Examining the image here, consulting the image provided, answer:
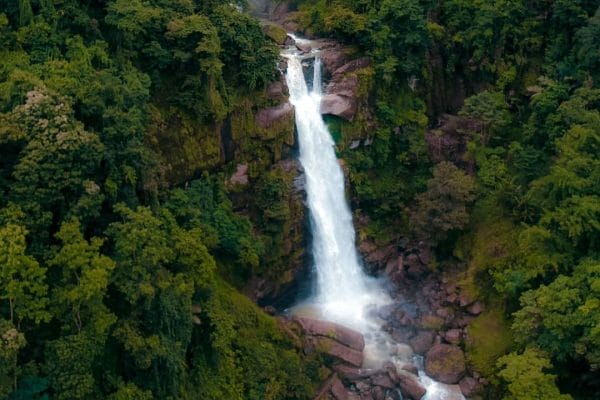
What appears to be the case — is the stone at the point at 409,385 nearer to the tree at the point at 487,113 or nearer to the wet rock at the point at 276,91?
the wet rock at the point at 276,91

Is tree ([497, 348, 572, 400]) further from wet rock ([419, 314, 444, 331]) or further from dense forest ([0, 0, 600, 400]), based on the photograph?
wet rock ([419, 314, 444, 331])

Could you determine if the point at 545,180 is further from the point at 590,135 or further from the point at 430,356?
the point at 430,356

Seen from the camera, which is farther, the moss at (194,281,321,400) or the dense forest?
the moss at (194,281,321,400)

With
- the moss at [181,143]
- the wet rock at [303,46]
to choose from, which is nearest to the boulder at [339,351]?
the moss at [181,143]

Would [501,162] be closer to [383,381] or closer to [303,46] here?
[303,46]

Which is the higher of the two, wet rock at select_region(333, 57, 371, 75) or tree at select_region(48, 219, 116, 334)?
wet rock at select_region(333, 57, 371, 75)

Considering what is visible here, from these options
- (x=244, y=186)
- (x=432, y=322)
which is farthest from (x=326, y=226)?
(x=432, y=322)

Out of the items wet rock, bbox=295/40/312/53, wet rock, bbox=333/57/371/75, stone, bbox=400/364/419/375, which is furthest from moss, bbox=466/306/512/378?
wet rock, bbox=295/40/312/53
